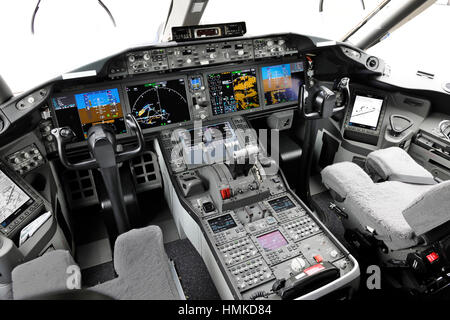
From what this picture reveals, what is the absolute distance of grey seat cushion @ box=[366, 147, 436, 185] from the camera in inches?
86.1

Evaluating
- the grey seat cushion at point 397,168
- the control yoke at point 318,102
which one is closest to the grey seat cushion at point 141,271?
the control yoke at point 318,102

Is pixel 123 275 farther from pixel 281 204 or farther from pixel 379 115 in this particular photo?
pixel 379 115

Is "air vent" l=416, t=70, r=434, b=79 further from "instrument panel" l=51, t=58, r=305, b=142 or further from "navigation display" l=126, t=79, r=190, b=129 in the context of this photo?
"navigation display" l=126, t=79, r=190, b=129

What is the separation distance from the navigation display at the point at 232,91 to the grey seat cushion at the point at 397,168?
1205mm

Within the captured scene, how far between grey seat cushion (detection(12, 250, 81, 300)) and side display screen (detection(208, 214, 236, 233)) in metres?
1.02

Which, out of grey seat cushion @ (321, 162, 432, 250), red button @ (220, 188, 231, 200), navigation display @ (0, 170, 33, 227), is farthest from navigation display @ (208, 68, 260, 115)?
navigation display @ (0, 170, 33, 227)

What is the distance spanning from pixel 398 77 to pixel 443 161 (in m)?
0.90

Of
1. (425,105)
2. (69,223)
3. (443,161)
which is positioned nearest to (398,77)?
(425,105)

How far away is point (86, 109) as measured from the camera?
247cm

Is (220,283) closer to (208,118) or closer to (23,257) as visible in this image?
(23,257)

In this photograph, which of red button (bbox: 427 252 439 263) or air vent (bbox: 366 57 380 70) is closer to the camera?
→ red button (bbox: 427 252 439 263)

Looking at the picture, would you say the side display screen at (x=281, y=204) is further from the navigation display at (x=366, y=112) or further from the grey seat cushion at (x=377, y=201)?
the navigation display at (x=366, y=112)

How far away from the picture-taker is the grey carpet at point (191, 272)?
2.22 m

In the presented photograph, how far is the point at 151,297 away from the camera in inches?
47.4
